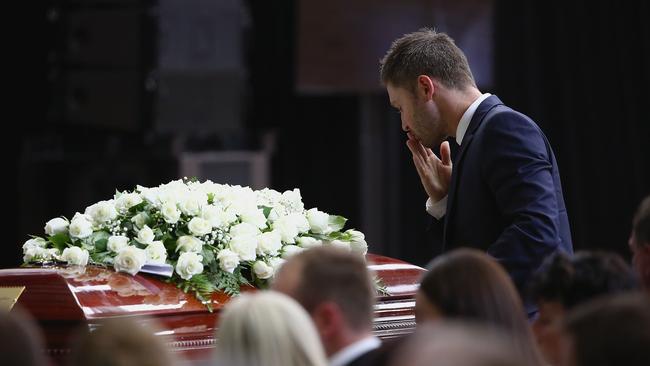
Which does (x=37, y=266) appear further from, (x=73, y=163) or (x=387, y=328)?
(x=73, y=163)

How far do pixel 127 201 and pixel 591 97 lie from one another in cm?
432

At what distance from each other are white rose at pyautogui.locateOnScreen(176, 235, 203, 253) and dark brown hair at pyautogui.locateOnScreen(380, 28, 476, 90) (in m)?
0.76

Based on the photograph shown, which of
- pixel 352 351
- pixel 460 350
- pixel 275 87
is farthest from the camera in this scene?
pixel 275 87

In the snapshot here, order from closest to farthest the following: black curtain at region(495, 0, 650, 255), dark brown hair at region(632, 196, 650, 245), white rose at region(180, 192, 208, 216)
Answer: dark brown hair at region(632, 196, 650, 245) < white rose at region(180, 192, 208, 216) < black curtain at region(495, 0, 650, 255)

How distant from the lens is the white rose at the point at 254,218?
138 inches

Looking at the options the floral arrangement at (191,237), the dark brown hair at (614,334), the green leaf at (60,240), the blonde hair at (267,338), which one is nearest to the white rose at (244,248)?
the floral arrangement at (191,237)

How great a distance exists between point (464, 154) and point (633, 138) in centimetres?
377

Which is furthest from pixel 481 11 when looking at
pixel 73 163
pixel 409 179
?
pixel 73 163

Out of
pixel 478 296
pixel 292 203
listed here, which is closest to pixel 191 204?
pixel 292 203

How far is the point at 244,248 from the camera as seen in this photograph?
3.36 meters

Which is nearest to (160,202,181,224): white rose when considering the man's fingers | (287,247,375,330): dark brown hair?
the man's fingers

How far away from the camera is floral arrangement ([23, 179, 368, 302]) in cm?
332

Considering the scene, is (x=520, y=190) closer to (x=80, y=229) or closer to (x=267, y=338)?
(x=80, y=229)

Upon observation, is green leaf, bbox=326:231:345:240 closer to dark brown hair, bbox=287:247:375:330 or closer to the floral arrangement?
the floral arrangement
